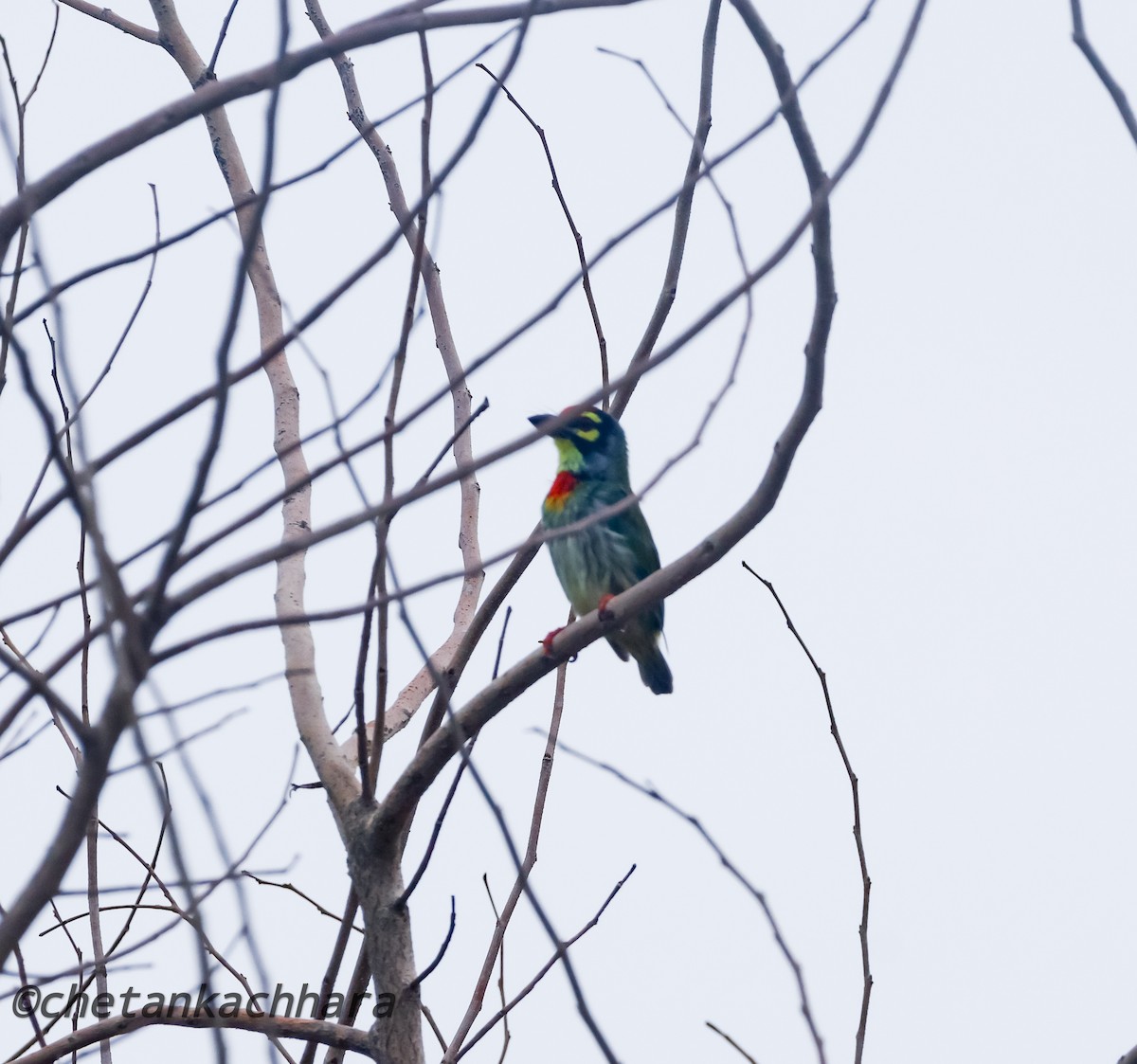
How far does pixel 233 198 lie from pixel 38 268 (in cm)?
257

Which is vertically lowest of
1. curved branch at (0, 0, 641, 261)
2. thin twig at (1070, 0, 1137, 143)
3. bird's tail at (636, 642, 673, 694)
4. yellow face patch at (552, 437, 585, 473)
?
thin twig at (1070, 0, 1137, 143)

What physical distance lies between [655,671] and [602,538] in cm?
63

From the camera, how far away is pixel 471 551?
13.2 feet

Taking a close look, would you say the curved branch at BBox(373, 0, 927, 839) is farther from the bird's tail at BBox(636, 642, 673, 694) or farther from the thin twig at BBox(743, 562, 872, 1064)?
the bird's tail at BBox(636, 642, 673, 694)

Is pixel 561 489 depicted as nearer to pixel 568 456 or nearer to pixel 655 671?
pixel 568 456

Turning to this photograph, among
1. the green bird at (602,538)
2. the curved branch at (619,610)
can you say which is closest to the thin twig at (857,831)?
the curved branch at (619,610)

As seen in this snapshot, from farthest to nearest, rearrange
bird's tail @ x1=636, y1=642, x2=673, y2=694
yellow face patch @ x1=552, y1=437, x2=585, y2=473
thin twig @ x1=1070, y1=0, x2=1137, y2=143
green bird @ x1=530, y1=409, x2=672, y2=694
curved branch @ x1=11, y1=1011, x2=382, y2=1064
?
yellow face patch @ x1=552, y1=437, x2=585, y2=473
bird's tail @ x1=636, y1=642, x2=673, y2=694
green bird @ x1=530, y1=409, x2=672, y2=694
curved branch @ x1=11, y1=1011, x2=382, y2=1064
thin twig @ x1=1070, y1=0, x2=1137, y2=143

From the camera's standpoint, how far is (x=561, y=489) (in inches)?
226

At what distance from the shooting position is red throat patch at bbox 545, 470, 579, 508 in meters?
5.69

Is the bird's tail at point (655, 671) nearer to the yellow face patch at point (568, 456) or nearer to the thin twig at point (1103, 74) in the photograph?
the yellow face patch at point (568, 456)

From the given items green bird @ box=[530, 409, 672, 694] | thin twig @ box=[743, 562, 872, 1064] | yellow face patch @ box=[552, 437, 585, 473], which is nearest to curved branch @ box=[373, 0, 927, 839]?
thin twig @ box=[743, 562, 872, 1064]

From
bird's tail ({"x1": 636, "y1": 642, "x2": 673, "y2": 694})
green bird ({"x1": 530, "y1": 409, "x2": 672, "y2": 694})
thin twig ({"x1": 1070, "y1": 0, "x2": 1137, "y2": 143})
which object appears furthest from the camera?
bird's tail ({"x1": 636, "y1": 642, "x2": 673, "y2": 694})

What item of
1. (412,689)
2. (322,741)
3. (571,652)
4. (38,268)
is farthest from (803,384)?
(412,689)

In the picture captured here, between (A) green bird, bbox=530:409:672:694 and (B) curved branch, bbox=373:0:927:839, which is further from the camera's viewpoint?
(A) green bird, bbox=530:409:672:694
